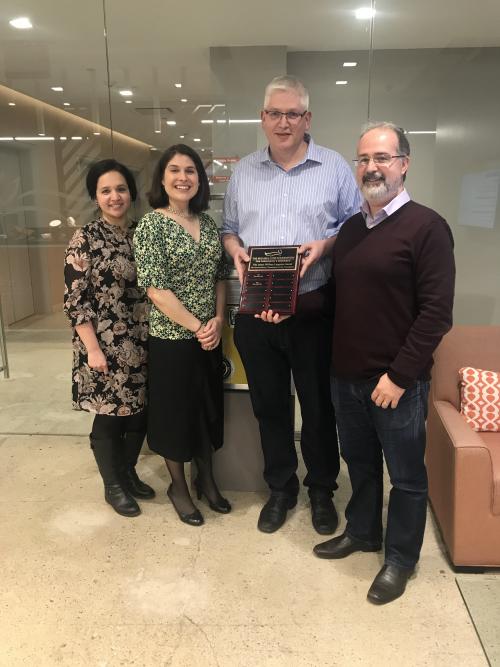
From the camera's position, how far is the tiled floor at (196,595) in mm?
1710

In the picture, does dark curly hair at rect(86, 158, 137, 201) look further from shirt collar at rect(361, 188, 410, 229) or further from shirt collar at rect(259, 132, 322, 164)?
shirt collar at rect(361, 188, 410, 229)

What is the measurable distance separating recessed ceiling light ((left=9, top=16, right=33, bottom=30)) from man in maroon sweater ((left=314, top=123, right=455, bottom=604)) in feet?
7.93

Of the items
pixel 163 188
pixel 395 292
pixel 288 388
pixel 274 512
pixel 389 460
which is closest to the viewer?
pixel 395 292

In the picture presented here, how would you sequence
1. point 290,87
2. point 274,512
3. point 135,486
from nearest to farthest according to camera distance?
point 290,87
point 274,512
point 135,486

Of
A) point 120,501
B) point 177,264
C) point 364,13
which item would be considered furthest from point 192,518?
point 364,13

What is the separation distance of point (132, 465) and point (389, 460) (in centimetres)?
138

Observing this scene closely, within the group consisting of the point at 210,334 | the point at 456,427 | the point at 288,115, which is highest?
the point at 288,115

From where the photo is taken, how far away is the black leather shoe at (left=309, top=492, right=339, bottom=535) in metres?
2.33

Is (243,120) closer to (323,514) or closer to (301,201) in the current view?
(301,201)

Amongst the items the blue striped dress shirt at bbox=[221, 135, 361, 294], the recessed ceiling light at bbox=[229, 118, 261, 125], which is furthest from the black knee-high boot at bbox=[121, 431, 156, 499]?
the recessed ceiling light at bbox=[229, 118, 261, 125]

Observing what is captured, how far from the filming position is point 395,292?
1.69 m

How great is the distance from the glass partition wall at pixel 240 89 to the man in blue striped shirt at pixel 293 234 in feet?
3.49

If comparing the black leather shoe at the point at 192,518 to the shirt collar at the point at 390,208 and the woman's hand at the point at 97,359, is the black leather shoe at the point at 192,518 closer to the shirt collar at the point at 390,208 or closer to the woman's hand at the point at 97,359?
the woman's hand at the point at 97,359

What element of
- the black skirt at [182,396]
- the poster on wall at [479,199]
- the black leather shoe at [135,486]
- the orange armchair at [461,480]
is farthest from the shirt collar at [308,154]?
the black leather shoe at [135,486]
